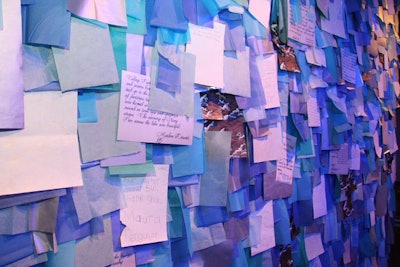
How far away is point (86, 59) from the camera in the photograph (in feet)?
2.15

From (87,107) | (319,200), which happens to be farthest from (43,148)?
(319,200)

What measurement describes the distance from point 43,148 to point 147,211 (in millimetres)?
262

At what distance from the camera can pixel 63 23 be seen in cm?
62

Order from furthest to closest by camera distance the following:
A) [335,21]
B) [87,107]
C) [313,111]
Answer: [335,21], [313,111], [87,107]

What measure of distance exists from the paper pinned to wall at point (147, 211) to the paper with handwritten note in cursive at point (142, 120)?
0.07 m

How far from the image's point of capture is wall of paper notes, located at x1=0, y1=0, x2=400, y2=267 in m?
0.60

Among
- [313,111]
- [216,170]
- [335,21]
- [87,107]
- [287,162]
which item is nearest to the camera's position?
[87,107]

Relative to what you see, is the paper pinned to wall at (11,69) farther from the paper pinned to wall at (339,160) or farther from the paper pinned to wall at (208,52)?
the paper pinned to wall at (339,160)

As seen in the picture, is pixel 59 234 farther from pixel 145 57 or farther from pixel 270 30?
pixel 270 30

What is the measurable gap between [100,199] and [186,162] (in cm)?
22

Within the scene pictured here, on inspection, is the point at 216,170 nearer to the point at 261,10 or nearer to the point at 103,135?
the point at 103,135

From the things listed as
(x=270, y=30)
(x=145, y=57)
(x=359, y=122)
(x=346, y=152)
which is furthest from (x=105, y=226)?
(x=359, y=122)

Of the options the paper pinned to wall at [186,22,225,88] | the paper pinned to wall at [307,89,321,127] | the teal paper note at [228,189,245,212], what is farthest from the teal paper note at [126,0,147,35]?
the paper pinned to wall at [307,89,321,127]

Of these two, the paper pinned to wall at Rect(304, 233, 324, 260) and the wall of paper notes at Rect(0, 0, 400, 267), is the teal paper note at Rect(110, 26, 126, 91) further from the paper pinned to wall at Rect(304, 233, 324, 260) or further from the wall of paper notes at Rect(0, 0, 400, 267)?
the paper pinned to wall at Rect(304, 233, 324, 260)
